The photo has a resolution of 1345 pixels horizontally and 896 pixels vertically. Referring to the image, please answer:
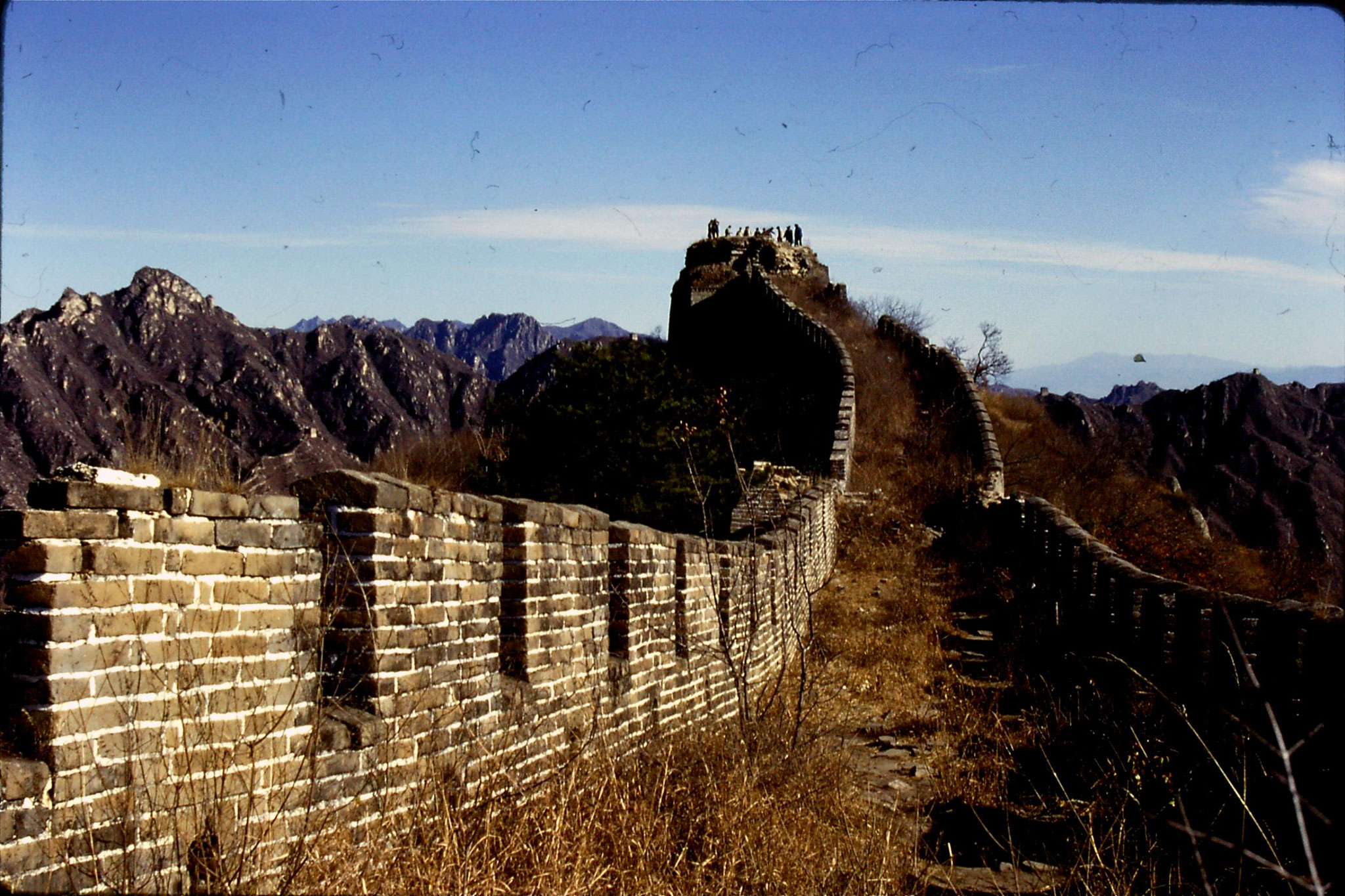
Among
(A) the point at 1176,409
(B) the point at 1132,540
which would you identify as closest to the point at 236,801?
(B) the point at 1132,540

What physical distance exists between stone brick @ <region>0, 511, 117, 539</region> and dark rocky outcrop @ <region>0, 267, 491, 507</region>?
443 millimetres

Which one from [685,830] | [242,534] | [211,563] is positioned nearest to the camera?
[211,563]

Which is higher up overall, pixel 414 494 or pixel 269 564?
pixel 414 494

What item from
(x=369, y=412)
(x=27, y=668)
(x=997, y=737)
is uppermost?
(x=369, y=412)

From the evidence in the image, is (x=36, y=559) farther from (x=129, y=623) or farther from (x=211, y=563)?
(x=211, y=563)

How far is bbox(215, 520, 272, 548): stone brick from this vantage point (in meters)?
3.87

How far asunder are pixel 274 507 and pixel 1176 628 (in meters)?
6.37

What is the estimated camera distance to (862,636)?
1240 centimetres

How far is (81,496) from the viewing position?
3.39 metres

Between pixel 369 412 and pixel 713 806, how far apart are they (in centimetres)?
4558

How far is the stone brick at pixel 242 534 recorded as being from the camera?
3.87 meters

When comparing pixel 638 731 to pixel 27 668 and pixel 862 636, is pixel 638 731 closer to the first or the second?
pixel 27 668

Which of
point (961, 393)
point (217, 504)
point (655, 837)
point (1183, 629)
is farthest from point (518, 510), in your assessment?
point (961, 393)

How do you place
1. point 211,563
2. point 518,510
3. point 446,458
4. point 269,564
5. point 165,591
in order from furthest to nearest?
point 446,458 < point 518,510 < point 269,564 < point 211,563 < point 165,591
